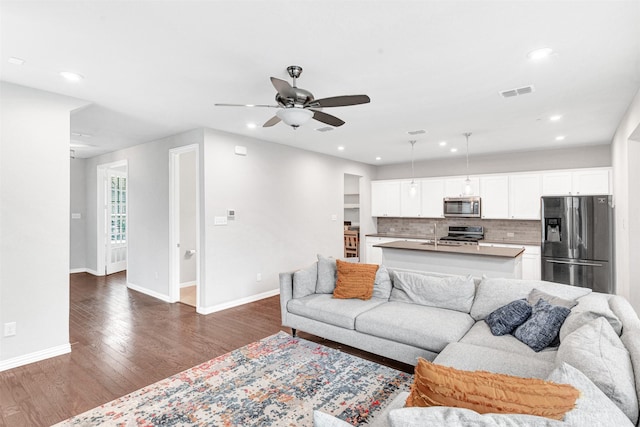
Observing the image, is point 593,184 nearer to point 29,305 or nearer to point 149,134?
point 149,134

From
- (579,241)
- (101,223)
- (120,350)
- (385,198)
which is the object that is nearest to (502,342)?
(120,350)

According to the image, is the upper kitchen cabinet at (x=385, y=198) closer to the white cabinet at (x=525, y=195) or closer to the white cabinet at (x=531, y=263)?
the white cabinet at (x=525, y=195)

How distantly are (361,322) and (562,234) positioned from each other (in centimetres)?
415

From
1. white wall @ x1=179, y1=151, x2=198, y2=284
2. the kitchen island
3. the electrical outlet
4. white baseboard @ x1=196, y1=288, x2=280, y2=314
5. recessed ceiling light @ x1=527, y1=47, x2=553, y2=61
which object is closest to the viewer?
recessed ceiling light @ x1=527, y1=47, x2=553, y2=61

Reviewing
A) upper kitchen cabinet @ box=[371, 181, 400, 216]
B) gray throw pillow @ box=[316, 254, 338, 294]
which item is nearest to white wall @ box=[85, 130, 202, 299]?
gray throw pillow @ box=[316, 254, 338, 294]

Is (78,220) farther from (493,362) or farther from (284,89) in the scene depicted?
(493,362)

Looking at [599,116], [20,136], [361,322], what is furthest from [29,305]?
[599,116]

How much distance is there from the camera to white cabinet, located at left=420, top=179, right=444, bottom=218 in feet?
23.5

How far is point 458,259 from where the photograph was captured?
479 centimetres

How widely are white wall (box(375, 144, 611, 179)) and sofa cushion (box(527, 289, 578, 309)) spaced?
449 centimetres

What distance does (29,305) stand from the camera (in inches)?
121

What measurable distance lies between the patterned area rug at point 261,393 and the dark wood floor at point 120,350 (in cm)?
21

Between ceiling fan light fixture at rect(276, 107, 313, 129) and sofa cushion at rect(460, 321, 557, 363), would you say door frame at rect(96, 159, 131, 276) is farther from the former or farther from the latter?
sofa cushion at rect(460, 321, 557, 363)

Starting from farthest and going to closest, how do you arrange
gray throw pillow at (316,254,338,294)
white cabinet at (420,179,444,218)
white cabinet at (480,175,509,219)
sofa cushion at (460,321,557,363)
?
white cabinet at (420,179,444,218)
white cabinet at (480,175,509,219)
gray throw pillow at (316,254,338,294)
sofa cushion at (460,321,557,363)
